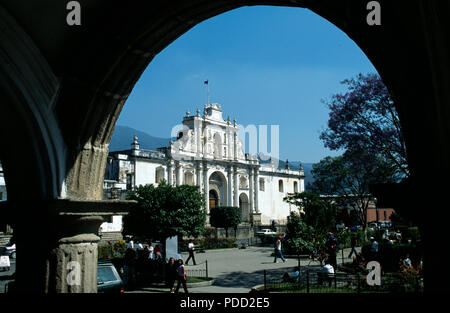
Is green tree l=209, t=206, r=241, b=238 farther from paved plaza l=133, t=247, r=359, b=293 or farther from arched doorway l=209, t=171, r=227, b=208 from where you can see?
paved plaza l=133, t=247, r=359, b=293

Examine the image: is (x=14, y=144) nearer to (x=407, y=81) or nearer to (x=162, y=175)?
(x=407, y=81)

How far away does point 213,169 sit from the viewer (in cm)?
4066

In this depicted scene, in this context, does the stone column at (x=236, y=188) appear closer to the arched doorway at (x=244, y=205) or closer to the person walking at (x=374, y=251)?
the arched doorway at (x=244, y=205)

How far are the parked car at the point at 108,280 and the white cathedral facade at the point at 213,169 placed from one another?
23.2 metres

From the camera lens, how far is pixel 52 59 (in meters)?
4.26

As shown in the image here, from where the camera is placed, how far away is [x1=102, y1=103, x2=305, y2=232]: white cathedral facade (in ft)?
111

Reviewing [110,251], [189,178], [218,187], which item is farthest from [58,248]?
[218,187]

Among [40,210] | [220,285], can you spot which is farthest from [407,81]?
[220,285]

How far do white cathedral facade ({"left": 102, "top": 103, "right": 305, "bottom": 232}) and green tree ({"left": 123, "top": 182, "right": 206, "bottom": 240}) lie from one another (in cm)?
1597

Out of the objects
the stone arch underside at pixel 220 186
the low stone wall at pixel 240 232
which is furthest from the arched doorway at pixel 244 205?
the low stone wall at pixel 240 232

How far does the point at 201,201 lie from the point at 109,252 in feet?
19.0

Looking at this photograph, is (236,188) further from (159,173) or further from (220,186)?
(159,173)

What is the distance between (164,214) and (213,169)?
25765mm

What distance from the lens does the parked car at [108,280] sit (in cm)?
778
